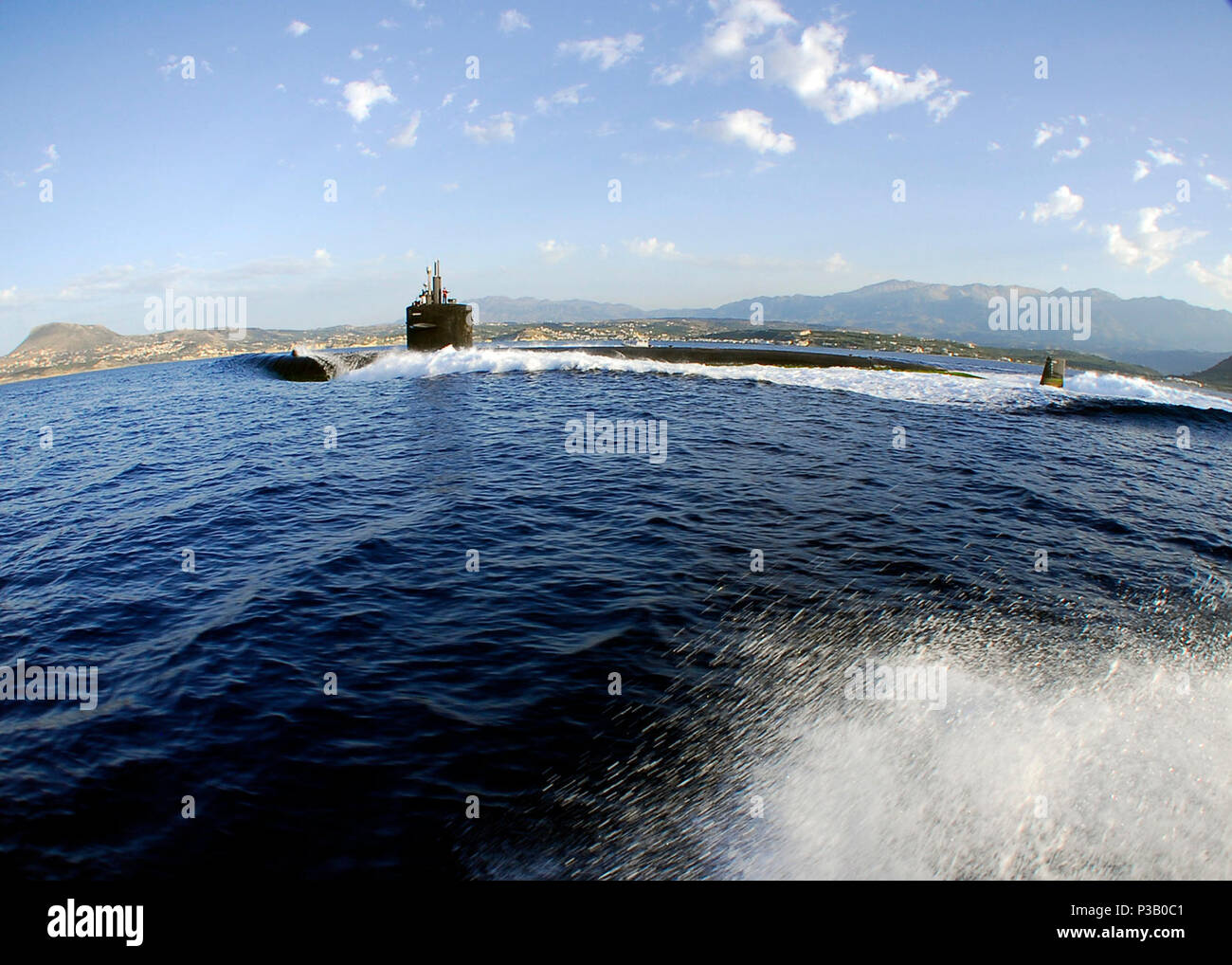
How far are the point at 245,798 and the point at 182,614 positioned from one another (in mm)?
7306

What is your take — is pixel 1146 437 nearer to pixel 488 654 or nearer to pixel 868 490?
pixel 868 490

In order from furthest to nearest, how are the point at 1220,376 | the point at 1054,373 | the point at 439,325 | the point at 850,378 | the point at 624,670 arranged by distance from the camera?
1. the point at 1220,376
2. the point at 439,325
3. the point at 850,378
4. the point at 1054,373
5. the point at 624,670

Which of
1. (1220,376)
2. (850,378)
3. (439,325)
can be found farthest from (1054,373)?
(1220,376)

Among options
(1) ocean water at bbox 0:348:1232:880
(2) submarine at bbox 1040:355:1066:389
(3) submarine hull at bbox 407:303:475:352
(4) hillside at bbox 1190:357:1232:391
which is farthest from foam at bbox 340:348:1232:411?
(4) hillside at bbox 1190:357:1232:391

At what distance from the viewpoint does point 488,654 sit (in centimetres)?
1066

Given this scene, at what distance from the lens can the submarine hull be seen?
7012 cm

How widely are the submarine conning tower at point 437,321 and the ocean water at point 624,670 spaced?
48.9 metres

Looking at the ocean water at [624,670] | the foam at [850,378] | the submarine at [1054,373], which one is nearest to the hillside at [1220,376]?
the foam at [850,378]

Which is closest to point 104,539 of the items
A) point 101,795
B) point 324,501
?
point 324,501

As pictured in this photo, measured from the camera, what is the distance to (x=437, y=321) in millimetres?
70438

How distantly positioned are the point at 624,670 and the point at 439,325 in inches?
2703

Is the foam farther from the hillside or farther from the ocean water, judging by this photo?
the hillside

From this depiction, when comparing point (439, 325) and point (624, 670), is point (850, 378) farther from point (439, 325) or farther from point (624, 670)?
point (624, 670)
